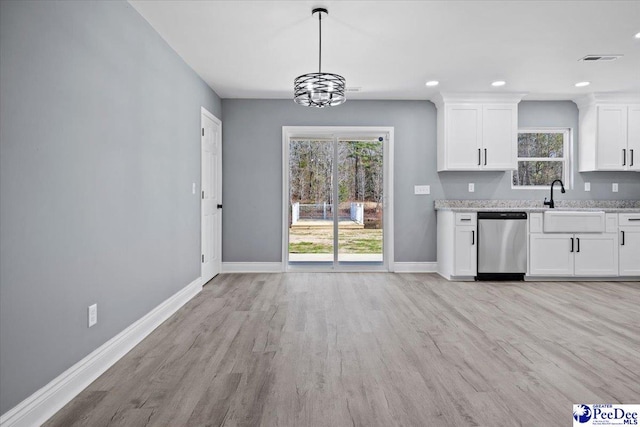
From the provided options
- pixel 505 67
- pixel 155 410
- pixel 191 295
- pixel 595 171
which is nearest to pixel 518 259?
pixel 595 171

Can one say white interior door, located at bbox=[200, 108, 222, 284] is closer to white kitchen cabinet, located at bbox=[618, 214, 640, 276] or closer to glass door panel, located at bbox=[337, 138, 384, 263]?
glass door panel, located at bbox=[337, 138, 384, 263]

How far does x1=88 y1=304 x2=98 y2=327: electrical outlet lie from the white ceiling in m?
2.10

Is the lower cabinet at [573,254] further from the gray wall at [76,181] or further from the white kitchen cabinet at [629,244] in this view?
the gray wall at [76,181]

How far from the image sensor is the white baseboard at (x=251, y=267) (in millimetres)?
5508

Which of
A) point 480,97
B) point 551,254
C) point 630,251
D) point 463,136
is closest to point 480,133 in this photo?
point 463,136

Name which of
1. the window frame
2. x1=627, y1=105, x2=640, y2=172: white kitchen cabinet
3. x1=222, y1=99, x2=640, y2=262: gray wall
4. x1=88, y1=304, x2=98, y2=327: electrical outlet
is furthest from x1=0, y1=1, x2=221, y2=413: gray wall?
x1=627, y1=105, x2=640, y2=172: white kitchen cabinet

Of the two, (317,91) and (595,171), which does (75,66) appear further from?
(595,171)

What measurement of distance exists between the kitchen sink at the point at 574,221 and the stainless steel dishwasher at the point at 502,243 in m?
0.31

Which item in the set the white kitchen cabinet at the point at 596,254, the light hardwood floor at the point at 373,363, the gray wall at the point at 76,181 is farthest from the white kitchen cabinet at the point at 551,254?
the gray wall at the point at 76,181

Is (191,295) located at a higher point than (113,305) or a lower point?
lower

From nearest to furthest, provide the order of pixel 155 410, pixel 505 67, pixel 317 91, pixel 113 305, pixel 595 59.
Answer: pixel 155 410, pixel 113 305, pixel 317 91, pixel 595 59, pixel 505 67

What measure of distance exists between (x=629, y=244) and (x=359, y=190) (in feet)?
11.4

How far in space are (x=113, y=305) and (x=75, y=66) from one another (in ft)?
4.72

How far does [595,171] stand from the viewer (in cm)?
542
